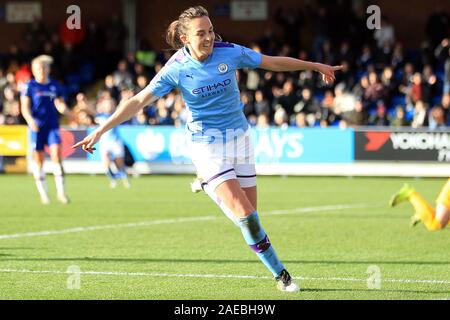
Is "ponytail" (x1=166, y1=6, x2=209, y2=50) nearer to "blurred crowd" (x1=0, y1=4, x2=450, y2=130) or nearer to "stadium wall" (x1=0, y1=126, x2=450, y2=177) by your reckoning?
"blurred crowd" (x1=0, y1=4, x2=450, y2=130)

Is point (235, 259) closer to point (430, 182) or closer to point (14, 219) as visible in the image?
point (14, 219)

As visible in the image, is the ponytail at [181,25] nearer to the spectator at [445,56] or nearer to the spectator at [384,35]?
the spectator at [445,56]

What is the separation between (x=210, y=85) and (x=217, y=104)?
196 mm

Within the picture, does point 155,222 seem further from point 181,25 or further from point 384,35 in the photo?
point 384,35

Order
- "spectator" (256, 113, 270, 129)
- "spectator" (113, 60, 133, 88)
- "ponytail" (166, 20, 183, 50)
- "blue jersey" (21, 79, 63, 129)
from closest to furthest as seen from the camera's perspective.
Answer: "ponytail" (166, 20, 183, 50)
"blue jersey" (21, 79, 63, 129)
"spectator" (256, 113, 270, 129)
"spectator" (113, 60, 133, 88)

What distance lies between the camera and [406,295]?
28.4ft

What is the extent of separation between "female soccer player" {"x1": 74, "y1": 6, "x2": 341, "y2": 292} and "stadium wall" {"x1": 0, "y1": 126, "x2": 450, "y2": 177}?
17.1 m

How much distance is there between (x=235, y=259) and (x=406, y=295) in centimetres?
291

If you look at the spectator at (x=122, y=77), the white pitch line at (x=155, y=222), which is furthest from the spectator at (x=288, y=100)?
the white pitch line at (x=155, y=222)

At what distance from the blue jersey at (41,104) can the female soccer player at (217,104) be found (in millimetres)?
9682

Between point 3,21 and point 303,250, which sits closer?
point 303,250

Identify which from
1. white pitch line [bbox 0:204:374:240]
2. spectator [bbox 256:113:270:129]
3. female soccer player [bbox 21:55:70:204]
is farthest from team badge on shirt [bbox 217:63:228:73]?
spectator [bbox 256:113:270:129]

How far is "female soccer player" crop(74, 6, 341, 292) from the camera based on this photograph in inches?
345

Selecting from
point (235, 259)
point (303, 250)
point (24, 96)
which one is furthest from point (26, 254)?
point (24, 96)
